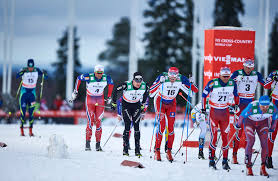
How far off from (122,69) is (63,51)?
26.5ft

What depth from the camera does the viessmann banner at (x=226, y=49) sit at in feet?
62.1

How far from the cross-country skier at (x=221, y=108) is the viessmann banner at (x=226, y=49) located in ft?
14.8

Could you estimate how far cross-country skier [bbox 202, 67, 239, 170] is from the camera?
1416 cm

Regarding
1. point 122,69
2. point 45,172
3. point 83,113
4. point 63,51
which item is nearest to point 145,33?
point 122,69

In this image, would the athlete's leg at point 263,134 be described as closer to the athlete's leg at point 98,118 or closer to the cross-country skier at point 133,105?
the cross-country skier at point 133,105

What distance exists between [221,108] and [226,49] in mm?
5191

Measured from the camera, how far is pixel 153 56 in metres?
52.4

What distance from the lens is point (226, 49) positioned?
19031 mm

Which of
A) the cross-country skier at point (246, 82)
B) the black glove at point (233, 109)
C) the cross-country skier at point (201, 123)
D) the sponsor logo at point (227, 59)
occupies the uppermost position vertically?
the sponsor logo at point (227, 59)

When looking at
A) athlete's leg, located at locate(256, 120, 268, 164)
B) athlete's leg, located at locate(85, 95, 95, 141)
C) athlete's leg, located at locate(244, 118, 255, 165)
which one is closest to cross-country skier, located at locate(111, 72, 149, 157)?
athlete's leg, located at locate(85, 95, 95, 141)

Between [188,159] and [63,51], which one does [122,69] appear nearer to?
[63,51]

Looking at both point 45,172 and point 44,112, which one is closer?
point 45,172

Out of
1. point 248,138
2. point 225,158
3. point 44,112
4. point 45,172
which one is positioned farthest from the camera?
point 44,112

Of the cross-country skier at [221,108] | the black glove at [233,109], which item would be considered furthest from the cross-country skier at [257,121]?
the black glove at [233,109]
